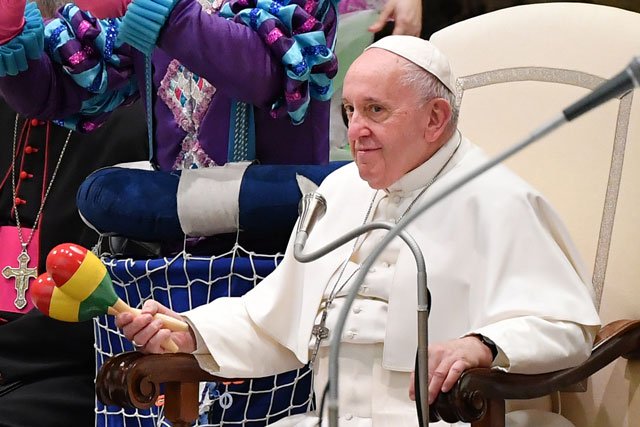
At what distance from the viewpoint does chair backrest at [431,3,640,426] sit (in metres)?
2.57

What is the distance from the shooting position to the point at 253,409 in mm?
3004

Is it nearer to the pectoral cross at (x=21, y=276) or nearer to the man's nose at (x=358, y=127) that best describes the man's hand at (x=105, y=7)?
the man's nose at (x=358, y=127)

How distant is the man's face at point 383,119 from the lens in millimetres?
2422

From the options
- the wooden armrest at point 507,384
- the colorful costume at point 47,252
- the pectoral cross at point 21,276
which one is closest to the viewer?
the wooden armrest at point 507,384

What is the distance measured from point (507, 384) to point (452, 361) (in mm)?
112

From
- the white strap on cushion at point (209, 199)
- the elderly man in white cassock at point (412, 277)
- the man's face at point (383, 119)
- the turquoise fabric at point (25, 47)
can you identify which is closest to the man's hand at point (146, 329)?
the elderly man in white cassock at point (412, 277)

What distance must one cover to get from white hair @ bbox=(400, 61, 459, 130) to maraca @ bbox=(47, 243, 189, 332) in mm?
750

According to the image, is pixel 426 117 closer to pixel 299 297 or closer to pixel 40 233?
pixel 299 297

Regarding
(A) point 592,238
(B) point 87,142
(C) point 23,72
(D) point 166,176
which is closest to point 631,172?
(A) point 592,238

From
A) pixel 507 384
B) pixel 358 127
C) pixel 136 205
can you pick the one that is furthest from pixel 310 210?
pixel 136 205

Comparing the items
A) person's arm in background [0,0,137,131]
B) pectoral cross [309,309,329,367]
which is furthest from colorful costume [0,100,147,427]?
pectoral cross [309,309,329,367]

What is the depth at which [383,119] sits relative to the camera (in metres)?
2.43

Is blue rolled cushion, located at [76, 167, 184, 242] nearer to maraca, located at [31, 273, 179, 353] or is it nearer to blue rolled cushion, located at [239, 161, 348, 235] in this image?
blue rolled cushion, located at [239, 161, 348, 235]

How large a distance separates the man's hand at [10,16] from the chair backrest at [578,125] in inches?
41.7
